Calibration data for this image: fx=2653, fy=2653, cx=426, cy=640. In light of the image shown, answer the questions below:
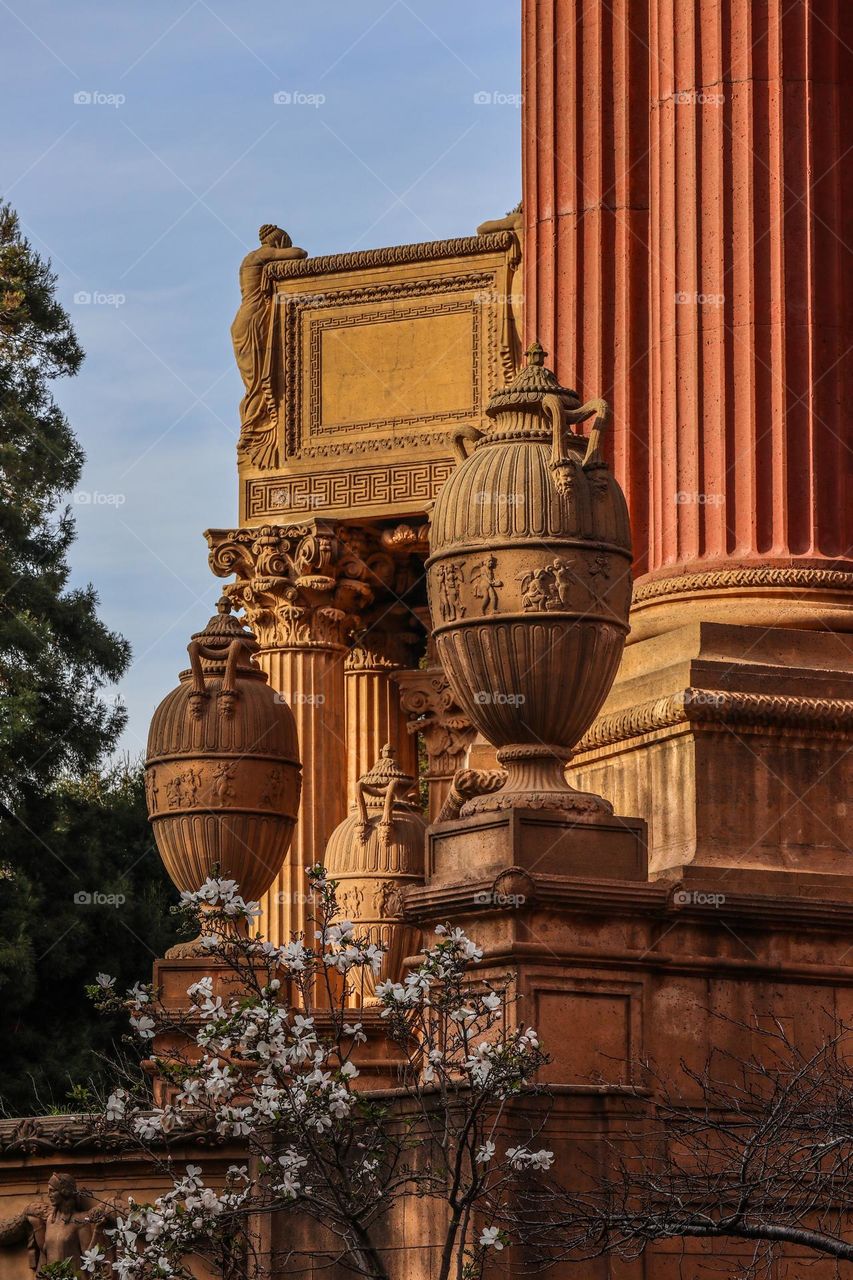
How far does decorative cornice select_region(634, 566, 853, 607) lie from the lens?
15711mm

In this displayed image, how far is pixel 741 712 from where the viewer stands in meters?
14.5

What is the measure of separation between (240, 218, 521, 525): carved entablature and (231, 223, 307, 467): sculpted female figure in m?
0.04

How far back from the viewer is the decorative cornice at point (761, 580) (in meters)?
15.7

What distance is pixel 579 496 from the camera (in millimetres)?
13484

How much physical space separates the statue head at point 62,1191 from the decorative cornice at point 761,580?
4.94 meters

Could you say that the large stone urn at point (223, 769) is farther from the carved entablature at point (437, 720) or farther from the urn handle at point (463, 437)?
the carved entablature at point (437, 720)

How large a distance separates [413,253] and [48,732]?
11.3 m

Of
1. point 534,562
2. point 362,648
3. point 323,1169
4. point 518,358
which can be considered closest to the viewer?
point 323,1169

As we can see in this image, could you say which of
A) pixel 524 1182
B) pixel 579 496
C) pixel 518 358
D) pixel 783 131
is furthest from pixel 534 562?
pixel 518 358

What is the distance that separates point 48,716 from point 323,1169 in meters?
29.9

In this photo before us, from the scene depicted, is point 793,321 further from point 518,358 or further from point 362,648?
point 362,648

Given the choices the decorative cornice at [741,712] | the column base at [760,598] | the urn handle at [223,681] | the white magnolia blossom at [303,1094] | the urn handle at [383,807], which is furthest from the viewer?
the urn handle at [383,807]

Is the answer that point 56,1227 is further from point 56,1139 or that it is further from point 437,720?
point 437,720

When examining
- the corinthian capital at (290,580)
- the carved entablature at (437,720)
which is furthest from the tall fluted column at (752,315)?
the corinthian capital at (290,580)
